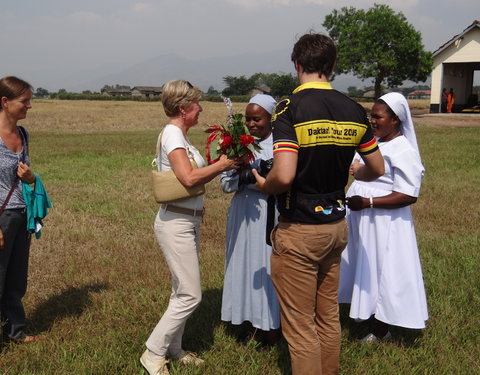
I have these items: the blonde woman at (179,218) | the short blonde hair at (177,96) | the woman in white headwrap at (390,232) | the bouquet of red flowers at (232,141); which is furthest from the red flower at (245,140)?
the woman in white headwrap at (390,232)

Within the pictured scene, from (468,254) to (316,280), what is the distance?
387 cm

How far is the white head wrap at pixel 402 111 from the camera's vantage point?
151 inches

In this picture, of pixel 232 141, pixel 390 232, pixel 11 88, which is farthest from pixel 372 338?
pixel 11 88

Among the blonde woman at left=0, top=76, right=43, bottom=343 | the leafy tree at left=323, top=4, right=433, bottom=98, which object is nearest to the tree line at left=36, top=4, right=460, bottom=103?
the leafy tree at left=323, top=4, right=433, bottom=98

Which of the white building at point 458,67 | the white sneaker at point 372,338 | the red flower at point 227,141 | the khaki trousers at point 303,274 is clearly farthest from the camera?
the white building at point 458,67

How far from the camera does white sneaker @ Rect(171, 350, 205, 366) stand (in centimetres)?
380

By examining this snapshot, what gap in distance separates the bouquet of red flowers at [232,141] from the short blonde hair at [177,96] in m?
0.30

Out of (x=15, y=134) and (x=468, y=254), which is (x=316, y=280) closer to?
(x=15, y=134)

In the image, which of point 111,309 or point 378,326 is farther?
point 111,309

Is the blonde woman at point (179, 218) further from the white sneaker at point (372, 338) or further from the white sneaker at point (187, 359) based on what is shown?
the white sneaker at point (372, 338)

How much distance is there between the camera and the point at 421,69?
1654 inches

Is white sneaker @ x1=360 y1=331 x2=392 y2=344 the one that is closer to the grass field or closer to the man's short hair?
the grass field


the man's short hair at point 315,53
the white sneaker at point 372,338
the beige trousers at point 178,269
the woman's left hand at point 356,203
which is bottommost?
the white sneaker at point 372,338

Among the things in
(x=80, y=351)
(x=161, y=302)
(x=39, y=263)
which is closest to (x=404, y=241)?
(x=161, y=302)
